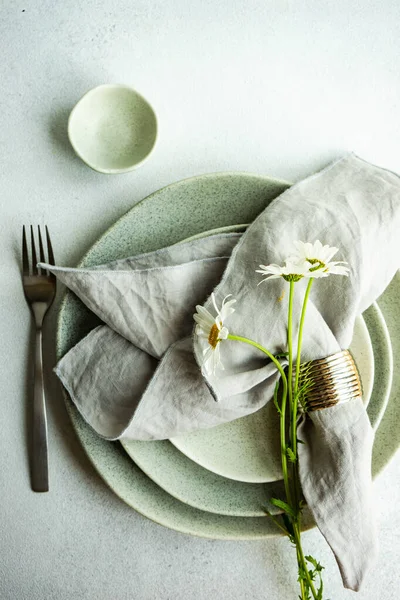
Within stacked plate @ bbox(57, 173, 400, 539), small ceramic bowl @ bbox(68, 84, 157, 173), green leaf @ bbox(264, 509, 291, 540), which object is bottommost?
green leaf @ bbox(264, 509, 291, 540)

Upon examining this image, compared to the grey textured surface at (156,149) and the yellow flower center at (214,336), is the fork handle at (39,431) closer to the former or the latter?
the grey textured surface at (156,149)

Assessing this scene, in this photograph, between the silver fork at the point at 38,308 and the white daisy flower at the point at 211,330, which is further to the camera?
the silver fork at the point at 38,308

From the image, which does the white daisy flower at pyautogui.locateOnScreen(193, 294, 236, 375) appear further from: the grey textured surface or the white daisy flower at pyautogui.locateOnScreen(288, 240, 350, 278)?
the grey textured surface

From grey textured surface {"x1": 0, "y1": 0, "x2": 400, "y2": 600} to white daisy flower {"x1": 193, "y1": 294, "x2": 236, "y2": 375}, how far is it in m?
0.23

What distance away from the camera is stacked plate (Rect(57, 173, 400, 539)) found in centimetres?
69

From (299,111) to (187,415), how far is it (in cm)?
44

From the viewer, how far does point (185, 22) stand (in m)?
0.77

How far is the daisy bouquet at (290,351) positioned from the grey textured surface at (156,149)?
0.13 m

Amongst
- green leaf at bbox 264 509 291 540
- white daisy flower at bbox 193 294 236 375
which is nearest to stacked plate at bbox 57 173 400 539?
green leaf at bbox 264 509 291 540

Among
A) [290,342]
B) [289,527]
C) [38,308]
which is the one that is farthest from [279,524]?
[38,308]

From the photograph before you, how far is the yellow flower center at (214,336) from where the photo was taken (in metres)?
0.57

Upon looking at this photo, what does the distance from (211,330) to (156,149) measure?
306 mm

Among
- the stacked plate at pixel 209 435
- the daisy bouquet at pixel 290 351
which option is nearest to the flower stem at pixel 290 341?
the daisy bouquet at pixel 290 351

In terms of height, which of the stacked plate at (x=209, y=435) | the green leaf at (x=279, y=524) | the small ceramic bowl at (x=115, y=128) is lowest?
the green leaf at (x=279, y=524)
